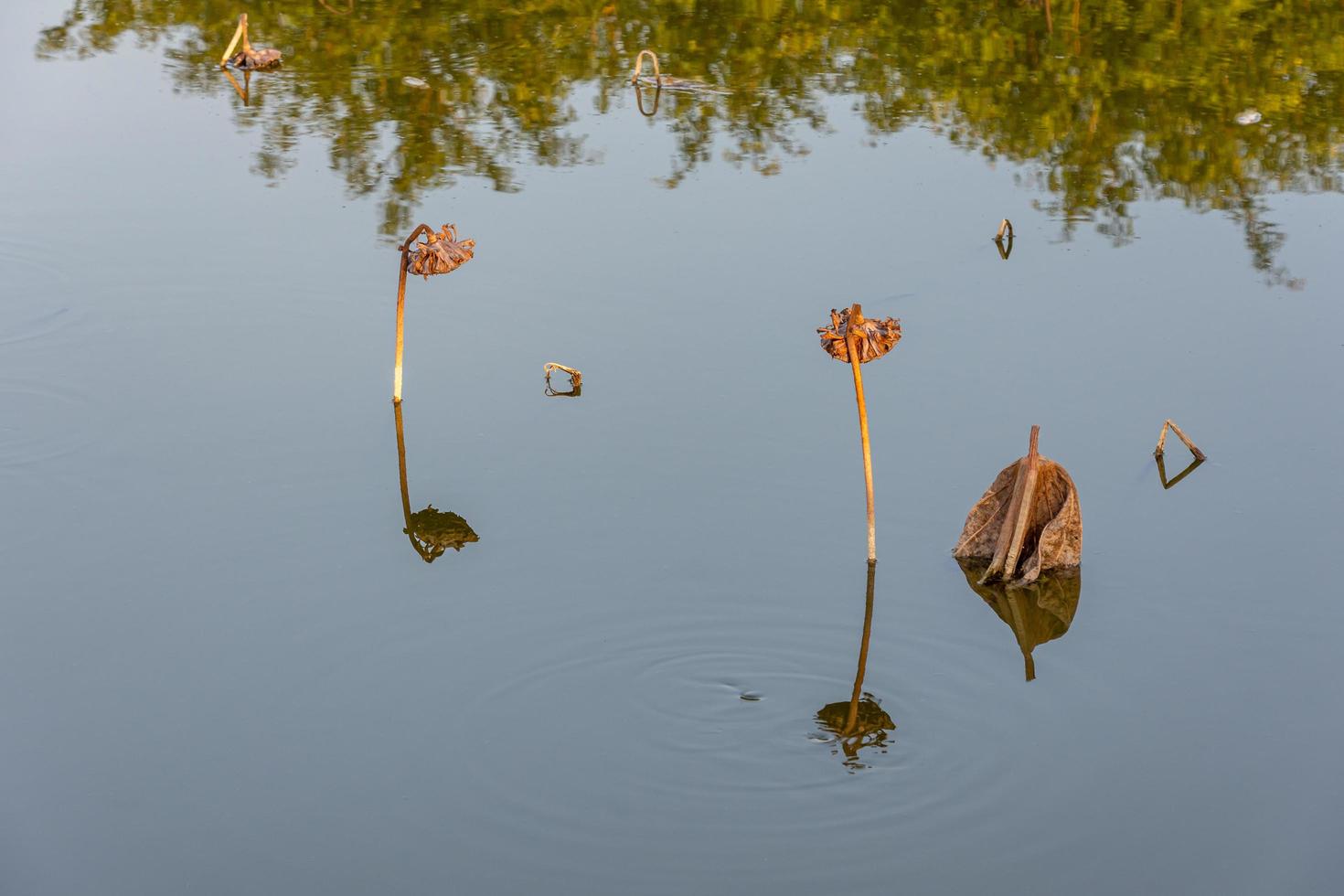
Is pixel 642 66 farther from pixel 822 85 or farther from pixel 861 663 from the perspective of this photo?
pixel 861 663

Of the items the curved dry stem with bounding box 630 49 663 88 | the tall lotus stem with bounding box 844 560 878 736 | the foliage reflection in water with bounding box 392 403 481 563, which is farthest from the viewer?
the curved dry stem with bounding box 630 49 663 88

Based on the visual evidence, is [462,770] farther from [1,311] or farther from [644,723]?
[1,311]

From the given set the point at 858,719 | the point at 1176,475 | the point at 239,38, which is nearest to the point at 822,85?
the point at 239,38

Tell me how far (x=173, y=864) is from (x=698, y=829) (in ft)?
4.99

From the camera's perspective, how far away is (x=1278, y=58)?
1157cm

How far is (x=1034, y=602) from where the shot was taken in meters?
5.70

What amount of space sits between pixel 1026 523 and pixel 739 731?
1.49 m

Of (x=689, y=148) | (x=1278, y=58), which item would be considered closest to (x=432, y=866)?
(x=689, y=148)

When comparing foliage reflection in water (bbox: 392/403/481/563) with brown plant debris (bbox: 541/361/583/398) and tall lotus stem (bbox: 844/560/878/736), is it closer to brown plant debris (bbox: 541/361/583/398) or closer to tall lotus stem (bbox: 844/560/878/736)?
brown plant debris (bbox: 541/361/583/398)

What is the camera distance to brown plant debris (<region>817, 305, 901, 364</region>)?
208 inches

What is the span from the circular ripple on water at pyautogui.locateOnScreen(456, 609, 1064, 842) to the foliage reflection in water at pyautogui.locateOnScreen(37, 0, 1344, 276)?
13.8 ft

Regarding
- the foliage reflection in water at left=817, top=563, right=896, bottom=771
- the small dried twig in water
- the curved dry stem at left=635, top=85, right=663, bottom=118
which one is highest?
the curved dry stem at left=635, top=85, right=663, bottom=118

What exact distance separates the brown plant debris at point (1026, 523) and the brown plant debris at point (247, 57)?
26.8 ft

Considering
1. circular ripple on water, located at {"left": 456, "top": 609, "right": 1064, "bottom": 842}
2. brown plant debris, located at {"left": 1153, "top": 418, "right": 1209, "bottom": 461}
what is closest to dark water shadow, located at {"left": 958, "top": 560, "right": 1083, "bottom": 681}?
circular ripple on water, located at {"left": 456, "top": 609, "right": 1064, "bottom": 842}
